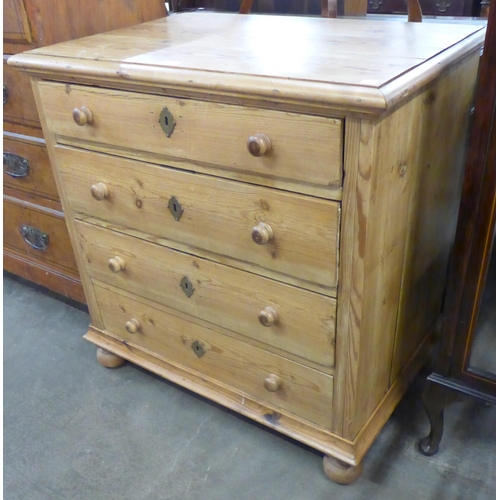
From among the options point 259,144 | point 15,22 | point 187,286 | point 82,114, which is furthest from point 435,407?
point 15,22

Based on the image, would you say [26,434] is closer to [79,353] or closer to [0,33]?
[79,353]

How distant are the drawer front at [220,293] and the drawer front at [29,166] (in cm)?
31

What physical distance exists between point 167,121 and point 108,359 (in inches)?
30.8

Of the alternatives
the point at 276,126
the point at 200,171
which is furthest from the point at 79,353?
the point at 276,126

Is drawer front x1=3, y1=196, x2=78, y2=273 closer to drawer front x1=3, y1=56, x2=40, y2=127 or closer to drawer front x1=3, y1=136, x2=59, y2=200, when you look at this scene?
drawer front x1=3, y1=136, x2=59, y2=200

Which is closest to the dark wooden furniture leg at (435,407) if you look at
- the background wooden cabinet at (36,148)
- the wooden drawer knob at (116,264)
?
the wooden drawer knob at (116,264)

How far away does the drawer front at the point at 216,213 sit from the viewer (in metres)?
0.87

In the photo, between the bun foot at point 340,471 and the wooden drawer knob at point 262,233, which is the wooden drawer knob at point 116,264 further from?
the bun foot at point 340,471

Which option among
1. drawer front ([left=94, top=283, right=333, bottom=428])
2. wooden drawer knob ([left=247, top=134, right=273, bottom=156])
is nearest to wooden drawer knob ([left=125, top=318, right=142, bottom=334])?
drawer front ([left=94, top=283, right=333, bottom=428])

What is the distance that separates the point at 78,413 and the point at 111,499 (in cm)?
28

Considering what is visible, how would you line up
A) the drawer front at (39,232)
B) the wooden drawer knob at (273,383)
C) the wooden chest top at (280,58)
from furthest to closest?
1. the drawer front at (39,232)
2. the wooden drawer knob at (273,383)
3. the wooden chest top at (280,58)

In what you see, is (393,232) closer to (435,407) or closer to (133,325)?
(435,407)

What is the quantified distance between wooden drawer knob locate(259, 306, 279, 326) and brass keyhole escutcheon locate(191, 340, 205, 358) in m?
0.26

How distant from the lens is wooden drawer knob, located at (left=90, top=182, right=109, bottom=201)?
1.11 metres
